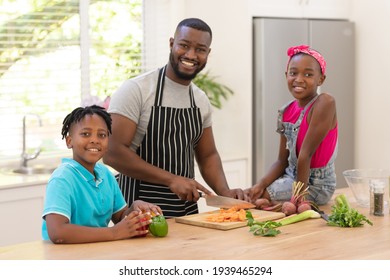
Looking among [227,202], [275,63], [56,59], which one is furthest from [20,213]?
[275,63]

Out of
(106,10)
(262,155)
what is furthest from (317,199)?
(106,10)

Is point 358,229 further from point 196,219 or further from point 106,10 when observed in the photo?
point 106,10

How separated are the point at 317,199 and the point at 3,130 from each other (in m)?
2.26

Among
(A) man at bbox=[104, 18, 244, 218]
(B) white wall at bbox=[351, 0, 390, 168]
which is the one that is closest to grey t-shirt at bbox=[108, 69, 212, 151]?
(A) man at bbox=[104, 18, 244, 218]

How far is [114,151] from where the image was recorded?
2963 mm

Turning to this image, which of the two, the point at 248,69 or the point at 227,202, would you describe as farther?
the point at 248,69

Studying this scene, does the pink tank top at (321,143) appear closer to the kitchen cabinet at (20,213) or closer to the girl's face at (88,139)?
the girl's face at (88,139)

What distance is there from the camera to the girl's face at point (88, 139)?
98.4 inches

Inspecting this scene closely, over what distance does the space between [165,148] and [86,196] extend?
0.69 metres

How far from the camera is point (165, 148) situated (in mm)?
3098

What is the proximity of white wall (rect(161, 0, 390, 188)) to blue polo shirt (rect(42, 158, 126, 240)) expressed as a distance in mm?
2470

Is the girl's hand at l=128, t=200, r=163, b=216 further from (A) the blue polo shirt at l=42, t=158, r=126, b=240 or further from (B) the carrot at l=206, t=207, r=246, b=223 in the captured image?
(B) the carrot at l=206, t=207, r=246, b=223

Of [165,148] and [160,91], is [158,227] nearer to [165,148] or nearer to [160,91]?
[165,148]

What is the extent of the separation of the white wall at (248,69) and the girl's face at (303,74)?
1994 millimetres
